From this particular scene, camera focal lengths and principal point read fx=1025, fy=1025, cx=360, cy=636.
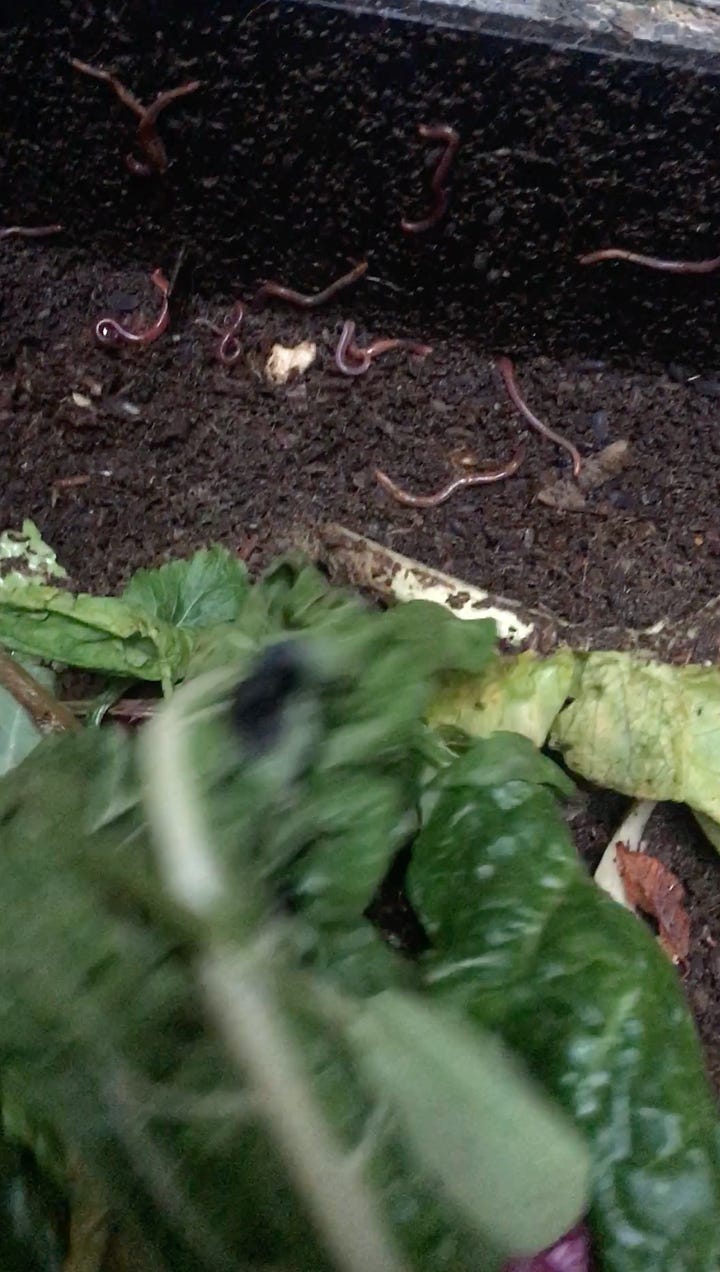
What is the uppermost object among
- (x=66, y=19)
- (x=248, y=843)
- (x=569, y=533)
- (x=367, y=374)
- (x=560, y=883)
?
(x=66, y=19)

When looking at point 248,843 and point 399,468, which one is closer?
point 248,843

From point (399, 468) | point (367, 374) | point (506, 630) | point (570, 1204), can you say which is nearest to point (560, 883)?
point (570, 1204)

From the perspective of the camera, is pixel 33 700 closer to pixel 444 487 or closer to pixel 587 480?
pixel 444 487

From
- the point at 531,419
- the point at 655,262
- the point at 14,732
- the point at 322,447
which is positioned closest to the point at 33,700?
the point at 14,732

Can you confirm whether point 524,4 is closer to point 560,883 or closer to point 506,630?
point 506,630

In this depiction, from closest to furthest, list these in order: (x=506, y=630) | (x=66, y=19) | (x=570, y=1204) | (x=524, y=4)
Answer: (x=570, y=1204) → (x=524, y=4) → (x=66, y=19) → (x=506, y=630)
